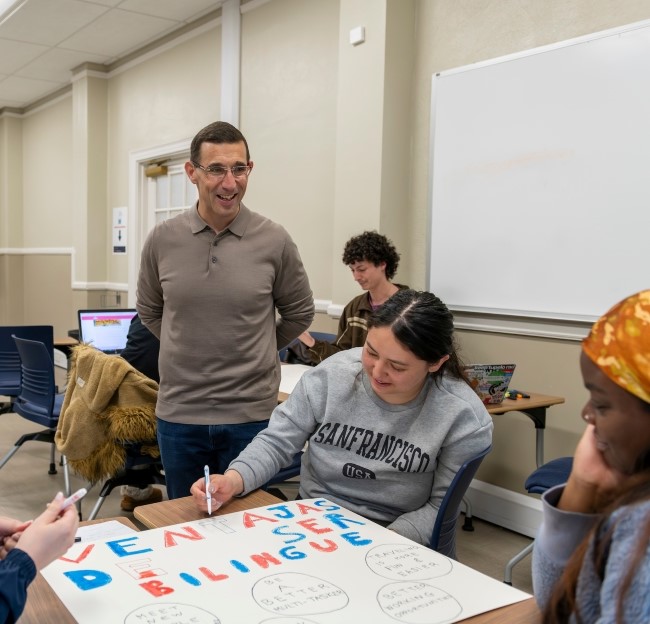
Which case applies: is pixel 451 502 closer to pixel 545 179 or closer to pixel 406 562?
pixel 406 562

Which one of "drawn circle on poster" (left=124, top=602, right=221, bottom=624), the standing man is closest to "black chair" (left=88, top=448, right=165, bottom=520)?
the standing man

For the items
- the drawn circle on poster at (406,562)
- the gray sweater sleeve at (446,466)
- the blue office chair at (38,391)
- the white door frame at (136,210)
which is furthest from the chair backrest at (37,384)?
the white door frame at (136,210)

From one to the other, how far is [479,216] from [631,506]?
2774 millimetres

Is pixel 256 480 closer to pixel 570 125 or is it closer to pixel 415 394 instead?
pixel 415 394

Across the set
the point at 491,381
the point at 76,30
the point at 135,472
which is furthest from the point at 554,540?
the point at 76,30

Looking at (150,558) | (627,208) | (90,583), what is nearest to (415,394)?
(150,558)

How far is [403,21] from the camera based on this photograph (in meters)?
3.70

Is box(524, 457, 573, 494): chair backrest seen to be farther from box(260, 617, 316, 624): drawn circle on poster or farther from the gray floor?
box(260, 617, 316, 624): drawn circle on poster

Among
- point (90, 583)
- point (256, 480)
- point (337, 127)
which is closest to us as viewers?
point (90, 583)

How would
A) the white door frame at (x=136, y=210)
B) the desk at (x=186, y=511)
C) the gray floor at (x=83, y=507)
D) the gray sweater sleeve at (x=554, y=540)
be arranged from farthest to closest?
the white door frame at (x=136, y=210) → the gray floor at (x=83, y=507) → the desk at (x=186, y=511) → the gray sweater sleeve at (x=554, y=540)

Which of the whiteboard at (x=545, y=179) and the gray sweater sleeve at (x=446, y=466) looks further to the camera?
the whiteboard at (x=545, y=179)

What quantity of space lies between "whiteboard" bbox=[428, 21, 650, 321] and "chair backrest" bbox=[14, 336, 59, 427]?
79.3 inches

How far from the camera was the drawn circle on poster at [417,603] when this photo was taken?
3.23 ft

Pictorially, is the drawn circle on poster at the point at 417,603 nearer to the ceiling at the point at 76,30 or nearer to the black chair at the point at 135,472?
the black chair at the point at 135,472
